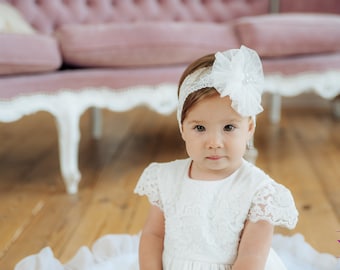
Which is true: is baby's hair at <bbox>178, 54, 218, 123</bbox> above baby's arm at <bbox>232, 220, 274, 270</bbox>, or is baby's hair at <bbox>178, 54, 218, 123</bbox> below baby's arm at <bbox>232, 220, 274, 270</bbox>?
above

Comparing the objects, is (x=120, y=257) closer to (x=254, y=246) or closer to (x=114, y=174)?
(x=254, y=246)

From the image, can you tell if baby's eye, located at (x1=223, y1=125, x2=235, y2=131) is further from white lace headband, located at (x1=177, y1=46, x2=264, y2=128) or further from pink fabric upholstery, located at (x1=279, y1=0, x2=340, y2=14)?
pink fabric upholstery, located at (x1=279, y1=0, x2=340, y2=14)

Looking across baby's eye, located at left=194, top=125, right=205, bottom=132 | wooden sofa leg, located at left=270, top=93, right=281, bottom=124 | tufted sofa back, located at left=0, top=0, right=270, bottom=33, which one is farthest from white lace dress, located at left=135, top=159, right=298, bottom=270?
wooden sofa leg, located at left=270, top=93, right=281, bottom=124

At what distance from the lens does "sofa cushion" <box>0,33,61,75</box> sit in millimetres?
1696

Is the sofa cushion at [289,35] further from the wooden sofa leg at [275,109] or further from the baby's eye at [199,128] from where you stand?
the baby's eye at [199,128]

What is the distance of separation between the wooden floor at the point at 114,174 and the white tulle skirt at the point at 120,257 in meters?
0.06

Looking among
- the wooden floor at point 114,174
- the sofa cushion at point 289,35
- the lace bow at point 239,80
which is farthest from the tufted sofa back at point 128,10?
the lace bow at point 239,80

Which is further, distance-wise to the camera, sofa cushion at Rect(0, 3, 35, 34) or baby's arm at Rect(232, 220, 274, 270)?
sofa cushion at Rect(0, 3, 35, 34)

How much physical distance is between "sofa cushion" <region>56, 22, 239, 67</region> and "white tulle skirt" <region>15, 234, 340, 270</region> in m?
0.65

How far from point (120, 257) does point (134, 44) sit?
78 cm

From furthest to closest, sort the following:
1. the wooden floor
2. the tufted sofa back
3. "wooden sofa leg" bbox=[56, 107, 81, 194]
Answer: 1. the tufted sofa back
2. "wooden sofa leg" bbox=[56, 107, 81, 194]
3. the wooden floor

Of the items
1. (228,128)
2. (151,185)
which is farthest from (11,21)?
(228,128)

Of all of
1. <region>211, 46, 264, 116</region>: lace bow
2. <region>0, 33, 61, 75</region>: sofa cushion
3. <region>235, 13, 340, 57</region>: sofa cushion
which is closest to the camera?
<region>211, 46, 264, 116</region>: lace bow

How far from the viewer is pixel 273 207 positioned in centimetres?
99
